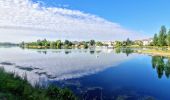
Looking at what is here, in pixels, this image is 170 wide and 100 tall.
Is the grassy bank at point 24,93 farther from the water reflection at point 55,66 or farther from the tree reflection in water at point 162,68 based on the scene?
the tree reflection in water at point 162,68

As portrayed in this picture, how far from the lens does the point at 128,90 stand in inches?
1223

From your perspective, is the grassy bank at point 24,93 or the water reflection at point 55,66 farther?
the water reflection at point 55,66

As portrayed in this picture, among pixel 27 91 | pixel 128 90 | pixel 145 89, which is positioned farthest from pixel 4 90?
pixel 145 89

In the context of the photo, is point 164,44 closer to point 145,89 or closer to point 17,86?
point 145,89

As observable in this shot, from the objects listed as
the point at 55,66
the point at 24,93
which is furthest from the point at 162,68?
the point at 24,93

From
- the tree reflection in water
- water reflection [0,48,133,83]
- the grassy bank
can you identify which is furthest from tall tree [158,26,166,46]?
the grassy bank

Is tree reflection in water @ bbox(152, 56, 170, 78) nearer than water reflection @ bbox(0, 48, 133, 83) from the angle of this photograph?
No

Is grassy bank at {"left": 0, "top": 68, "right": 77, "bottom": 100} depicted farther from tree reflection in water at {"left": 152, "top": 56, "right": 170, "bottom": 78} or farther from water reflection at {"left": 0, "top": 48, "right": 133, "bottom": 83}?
tree reflection in water at {"left": 152, "top": 56, "right": 170, "bottom": 78}

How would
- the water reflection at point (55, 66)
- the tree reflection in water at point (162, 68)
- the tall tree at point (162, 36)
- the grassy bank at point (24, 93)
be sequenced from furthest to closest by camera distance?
the tall tree at point (162, 36) < the tree reflection in water at point (162, 68) < the water reflection at point (55, 66) < the grassy bank at point (24, 93)

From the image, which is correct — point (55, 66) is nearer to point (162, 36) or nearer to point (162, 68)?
point (162, 68)

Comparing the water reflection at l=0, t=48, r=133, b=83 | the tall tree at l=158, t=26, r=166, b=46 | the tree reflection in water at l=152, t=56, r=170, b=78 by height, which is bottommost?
the tree reflection in water at l=152, t=56, r=170, b=78

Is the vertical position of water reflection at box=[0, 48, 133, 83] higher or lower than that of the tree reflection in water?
higher

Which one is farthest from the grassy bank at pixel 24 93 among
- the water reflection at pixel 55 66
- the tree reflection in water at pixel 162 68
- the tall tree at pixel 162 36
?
the tall tree at pixel 162 36

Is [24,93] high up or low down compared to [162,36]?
down
